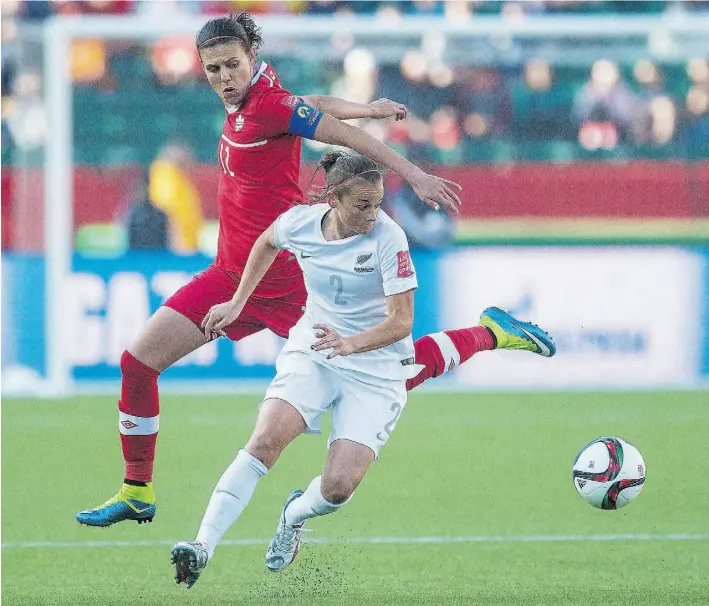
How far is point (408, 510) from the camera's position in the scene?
7664 mm

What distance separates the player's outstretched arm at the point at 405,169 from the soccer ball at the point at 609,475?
58.7 inches

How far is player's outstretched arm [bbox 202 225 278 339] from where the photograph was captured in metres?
5.68

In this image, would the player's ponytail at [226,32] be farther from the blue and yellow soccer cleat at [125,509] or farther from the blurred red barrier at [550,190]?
the blurred red barrier at [550,190]

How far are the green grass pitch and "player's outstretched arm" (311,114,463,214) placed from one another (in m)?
1.57

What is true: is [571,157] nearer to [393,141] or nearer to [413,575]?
[393,141]

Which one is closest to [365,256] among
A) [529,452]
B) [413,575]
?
[413,575]

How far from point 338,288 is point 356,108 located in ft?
2.96

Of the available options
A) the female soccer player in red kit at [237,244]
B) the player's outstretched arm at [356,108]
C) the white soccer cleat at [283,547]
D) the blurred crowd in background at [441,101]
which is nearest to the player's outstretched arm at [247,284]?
the female soccer player in red kit at [237,244]

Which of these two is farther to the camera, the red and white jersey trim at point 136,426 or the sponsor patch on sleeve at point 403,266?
the red and white jersey trim at point 136,426

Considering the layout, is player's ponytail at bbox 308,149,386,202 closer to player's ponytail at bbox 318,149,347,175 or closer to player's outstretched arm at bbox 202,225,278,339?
player's ponytail at bbox 318,149,347,175

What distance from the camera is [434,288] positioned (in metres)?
12.5

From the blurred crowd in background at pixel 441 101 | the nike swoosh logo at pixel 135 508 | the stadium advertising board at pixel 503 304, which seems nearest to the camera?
the nike swoosh logo at pixel 135 508

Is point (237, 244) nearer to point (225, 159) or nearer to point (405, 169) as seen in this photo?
point (225, 159)

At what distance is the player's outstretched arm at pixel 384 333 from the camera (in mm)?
5064
